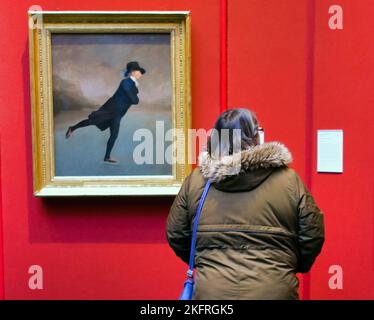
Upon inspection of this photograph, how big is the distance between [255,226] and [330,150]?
118 cm

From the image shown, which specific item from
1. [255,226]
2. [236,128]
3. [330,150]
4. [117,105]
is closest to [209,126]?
[117,105]

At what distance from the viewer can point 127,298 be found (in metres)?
2.68

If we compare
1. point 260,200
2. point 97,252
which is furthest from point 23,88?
point 260,200

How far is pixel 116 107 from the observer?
258 cm

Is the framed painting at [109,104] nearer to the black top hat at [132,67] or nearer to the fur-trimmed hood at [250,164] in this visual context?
the black top hat at [132,67]

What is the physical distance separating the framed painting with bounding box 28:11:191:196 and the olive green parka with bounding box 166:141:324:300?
3.20 ft

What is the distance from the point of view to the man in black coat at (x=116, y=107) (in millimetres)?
2570

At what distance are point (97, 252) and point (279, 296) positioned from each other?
1.42m

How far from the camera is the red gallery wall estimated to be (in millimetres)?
2541

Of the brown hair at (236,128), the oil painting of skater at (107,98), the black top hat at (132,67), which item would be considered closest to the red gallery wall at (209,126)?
the oil painting of skater at (107,98)

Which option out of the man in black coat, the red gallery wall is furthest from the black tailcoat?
the red gallery wall

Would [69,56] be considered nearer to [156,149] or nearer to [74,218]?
[156,149]

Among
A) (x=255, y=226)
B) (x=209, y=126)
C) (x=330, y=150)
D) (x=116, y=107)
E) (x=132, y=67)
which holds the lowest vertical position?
(x=255, y=226)

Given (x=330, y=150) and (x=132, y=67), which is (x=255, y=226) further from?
(x=132, y=67)
